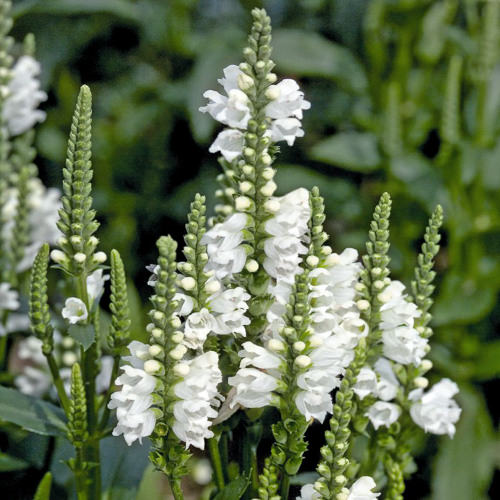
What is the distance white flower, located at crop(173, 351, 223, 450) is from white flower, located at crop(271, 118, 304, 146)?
290 millimetres

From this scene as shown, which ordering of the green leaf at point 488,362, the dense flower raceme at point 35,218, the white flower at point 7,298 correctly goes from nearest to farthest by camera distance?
the white flower at point 7,298
the dense flower raceme at point 35,218
the green leaf at point 488,362

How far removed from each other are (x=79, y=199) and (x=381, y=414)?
510 mm

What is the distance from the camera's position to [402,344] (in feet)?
3.59

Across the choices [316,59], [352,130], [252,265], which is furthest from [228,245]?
[352,130]

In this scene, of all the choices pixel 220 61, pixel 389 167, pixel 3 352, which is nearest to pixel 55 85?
pixel 220 61

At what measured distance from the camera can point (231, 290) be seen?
1017 millimetres

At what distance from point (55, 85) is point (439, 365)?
1691 mm

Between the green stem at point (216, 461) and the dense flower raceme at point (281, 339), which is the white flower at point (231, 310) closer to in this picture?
the dense flower raceme at point (281, 339)

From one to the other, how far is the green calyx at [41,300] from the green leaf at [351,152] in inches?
61.8

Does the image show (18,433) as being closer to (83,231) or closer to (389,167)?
(83,231)

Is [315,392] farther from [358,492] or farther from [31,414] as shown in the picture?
[31,414]

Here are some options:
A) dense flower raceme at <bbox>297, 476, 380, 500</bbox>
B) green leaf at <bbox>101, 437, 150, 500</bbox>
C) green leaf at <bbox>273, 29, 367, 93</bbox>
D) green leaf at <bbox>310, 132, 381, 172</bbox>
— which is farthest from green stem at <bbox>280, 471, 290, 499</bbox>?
green leaf at <bbox>273, 29, 367, 93</bbox>

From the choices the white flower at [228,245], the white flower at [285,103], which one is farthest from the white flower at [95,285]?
the white flower at [285,103]

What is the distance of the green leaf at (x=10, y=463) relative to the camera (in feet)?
4.75
